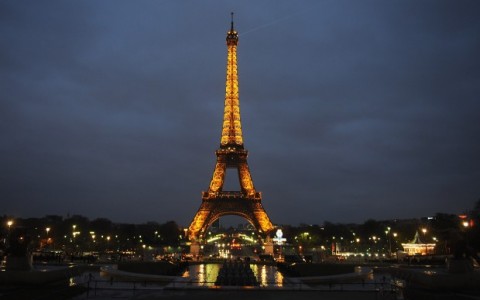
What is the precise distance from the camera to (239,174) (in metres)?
99.4

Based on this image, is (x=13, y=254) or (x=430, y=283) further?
(x=13, y=254)

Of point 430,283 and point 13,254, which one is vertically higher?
point 13,254

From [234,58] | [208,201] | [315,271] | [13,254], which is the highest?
[234,58]

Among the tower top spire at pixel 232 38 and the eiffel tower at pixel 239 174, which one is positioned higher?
the tower top spire at pixel 232 38

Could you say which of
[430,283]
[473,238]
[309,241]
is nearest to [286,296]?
[430,283]

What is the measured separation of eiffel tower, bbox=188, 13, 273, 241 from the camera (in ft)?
317

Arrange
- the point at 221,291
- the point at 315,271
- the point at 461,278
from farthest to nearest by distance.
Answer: the point at 315,271
the point at 221,291
the point at 461,278

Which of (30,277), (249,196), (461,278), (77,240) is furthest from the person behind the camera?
(249,196)

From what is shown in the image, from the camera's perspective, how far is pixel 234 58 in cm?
9819

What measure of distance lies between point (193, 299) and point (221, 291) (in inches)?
130

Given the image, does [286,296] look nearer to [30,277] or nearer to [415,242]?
[30,277]

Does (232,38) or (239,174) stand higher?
(232,38)

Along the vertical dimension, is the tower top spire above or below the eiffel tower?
above

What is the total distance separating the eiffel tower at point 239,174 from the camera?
96.8 metres
